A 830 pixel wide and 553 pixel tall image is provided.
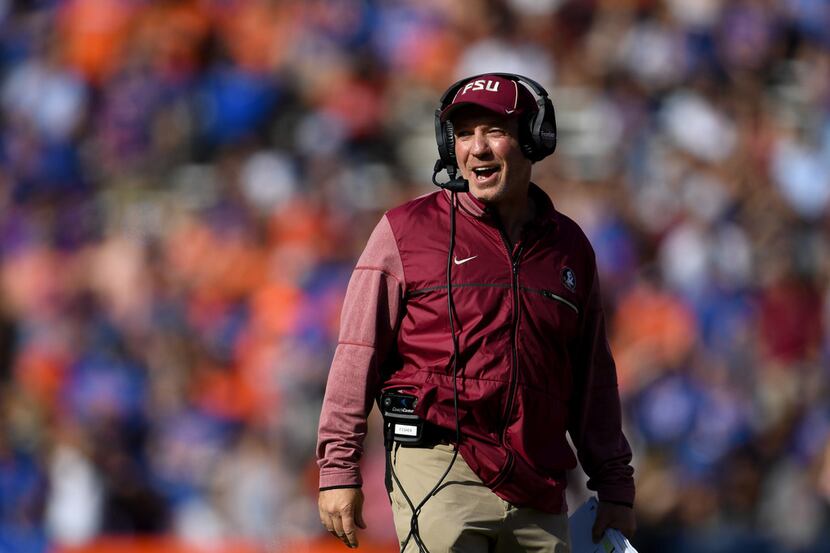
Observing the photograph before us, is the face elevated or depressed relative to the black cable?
elevated

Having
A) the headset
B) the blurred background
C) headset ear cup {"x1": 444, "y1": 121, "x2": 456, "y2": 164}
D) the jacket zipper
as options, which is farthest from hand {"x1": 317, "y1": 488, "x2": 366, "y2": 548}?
the blurred background

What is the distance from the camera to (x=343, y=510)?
13.0ft

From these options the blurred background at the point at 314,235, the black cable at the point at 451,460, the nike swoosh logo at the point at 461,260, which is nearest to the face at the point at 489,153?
the nike swoosh logo at the point at 461,260

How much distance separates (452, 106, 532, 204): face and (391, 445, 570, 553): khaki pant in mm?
747

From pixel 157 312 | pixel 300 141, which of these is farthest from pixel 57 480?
pixel 300 141

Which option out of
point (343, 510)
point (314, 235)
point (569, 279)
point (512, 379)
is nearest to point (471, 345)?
point (512, 379)

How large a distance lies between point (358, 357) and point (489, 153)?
70 cm

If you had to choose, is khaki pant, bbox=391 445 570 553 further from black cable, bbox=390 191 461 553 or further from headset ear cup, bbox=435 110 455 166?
headset ear cup, bbox=435 110 455 166

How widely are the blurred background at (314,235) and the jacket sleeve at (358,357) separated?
3.32 metres

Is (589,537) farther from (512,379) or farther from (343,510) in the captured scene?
(343,510)

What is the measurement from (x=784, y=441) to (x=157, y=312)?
428 cm

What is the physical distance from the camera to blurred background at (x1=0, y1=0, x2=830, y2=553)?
8.98m

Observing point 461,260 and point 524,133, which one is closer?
point 461,260

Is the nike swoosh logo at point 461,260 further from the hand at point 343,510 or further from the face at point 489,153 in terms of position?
the hand at point 343,510
